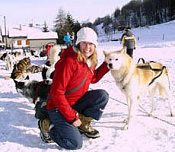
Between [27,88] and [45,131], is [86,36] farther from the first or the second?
[27,88]

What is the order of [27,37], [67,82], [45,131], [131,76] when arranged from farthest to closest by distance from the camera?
[27,37], [131,76], [45,131], [67,82]

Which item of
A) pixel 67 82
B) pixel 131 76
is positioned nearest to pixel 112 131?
pixel 131 76

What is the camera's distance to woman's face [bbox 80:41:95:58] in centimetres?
345

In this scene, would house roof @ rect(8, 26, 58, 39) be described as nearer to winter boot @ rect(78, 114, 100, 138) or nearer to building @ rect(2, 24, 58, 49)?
building @ rect(2, 24, 58, 49)

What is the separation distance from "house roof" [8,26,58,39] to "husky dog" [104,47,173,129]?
44.2 m

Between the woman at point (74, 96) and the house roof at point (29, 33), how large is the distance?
44857mm

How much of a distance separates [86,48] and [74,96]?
21.2 inches

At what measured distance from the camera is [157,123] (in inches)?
164

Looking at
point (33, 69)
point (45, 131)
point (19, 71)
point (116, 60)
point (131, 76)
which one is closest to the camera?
point (45, 131)

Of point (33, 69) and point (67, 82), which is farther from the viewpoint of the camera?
point (33, 69)

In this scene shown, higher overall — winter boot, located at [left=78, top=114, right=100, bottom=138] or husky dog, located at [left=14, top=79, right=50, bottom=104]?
husky dog, located at [left=14, top=79, right=50, bottom=104]

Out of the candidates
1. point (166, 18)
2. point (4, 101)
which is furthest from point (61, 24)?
point (4, 101)

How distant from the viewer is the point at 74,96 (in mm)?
3592

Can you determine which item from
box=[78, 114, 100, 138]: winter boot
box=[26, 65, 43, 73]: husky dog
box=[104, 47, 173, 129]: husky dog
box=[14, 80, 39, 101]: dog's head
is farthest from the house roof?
box=[78, 114, 100, 138]: winter boot
